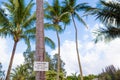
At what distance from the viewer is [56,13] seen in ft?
112

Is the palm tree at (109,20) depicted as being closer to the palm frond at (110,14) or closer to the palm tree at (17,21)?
the palm frond at (110,14)

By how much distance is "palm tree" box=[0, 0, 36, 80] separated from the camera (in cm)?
2284

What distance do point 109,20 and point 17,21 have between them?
10.7 meters

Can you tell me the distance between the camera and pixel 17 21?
23.4 metres

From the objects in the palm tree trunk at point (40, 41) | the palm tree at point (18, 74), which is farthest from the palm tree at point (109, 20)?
the palm tree at point (18, 74)

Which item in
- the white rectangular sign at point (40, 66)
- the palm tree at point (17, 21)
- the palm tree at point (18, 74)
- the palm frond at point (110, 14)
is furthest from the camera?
the palm tree at point (18, 74)

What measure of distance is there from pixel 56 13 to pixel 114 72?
2047cm

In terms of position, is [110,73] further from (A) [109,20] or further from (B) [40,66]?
(B) [40,66]

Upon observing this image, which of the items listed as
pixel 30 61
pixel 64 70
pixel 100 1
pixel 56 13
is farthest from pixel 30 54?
pixel 100 1

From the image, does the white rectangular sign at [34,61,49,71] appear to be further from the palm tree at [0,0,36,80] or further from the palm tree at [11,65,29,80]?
the palm tree at [11,65,29,80]

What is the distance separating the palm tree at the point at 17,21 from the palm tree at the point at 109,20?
987 cm

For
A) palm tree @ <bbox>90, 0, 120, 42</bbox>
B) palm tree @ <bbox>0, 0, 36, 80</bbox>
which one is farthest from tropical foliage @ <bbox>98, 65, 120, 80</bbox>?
palm tree @ <bbox>0, 0, 36, 80</bbox>

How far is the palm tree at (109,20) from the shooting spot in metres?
13.9

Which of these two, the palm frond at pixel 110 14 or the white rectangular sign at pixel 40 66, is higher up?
the palm frond at pixel 110 14
